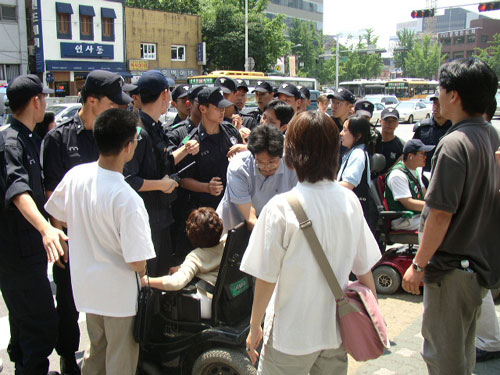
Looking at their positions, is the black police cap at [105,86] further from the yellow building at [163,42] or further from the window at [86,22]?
the yellow building at [163,42]

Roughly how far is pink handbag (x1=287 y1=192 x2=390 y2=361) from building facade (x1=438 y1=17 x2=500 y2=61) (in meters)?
90.5

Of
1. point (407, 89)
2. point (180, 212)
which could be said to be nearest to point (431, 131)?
point (180, 212)

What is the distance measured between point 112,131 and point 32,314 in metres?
1.38

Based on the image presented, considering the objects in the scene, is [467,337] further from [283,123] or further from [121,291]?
[283,123]

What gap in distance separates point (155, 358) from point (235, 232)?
1009 mm

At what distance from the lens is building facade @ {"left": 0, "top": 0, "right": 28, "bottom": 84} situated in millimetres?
27938

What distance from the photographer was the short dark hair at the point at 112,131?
8.18 feet

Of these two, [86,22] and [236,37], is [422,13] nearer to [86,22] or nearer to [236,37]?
[236,37]

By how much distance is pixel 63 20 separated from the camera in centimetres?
2931

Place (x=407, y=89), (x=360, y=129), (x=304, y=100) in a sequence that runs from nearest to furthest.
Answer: (x=360, y=129) → (x=304, y=100) → (x=407, y=89)

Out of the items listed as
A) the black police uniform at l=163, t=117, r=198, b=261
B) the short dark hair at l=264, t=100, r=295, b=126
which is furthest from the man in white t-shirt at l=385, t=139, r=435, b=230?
the black police uniform at l=163, t=117, r=198, b=261

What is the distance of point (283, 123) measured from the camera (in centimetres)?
452

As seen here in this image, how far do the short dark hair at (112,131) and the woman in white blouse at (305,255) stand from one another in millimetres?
937

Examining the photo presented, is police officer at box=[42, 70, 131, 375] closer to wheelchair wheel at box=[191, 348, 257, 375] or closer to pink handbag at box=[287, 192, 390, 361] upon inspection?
wheelchair wheel at box=[191, 348, 257, 375]
